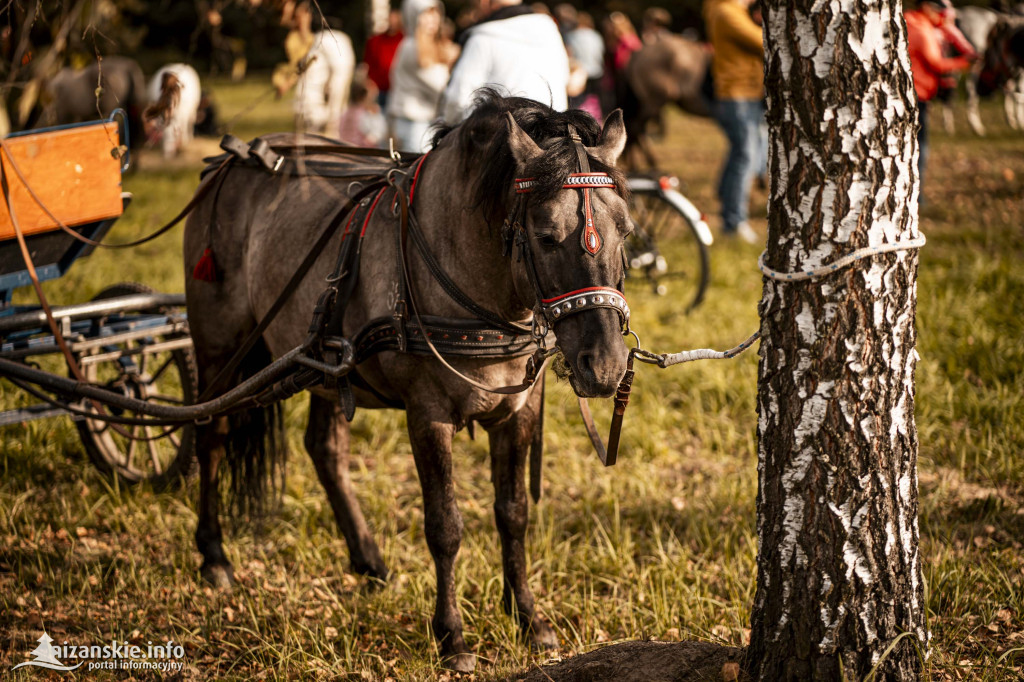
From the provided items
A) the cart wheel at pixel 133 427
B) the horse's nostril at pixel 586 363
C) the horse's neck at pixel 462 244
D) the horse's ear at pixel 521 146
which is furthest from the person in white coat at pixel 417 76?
the horse's nostril at pixel 586 363

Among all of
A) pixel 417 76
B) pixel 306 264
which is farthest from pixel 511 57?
pixel 417 76

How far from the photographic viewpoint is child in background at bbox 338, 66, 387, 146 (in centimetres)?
1150

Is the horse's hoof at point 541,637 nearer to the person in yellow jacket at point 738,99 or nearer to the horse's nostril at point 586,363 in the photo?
the horse's nostril at point 586,363

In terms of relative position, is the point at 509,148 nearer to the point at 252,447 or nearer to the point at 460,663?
the point at 460,663

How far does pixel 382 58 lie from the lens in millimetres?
10125

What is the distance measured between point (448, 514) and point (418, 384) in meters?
0.48

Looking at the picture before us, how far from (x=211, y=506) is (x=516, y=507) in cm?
152

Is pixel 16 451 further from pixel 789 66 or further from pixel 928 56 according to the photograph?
pixel 928 56

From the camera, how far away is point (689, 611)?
3047 millimetres

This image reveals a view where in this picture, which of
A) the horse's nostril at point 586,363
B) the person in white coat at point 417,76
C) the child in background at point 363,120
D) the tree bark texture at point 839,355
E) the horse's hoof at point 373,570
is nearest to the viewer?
the tree bark texture at point 839,355

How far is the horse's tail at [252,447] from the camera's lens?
3.80m

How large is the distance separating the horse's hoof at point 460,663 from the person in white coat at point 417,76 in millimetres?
5246

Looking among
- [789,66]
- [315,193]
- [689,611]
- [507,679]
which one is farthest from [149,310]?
[789,66]

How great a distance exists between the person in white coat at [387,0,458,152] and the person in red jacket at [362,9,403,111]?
2.48 metres
